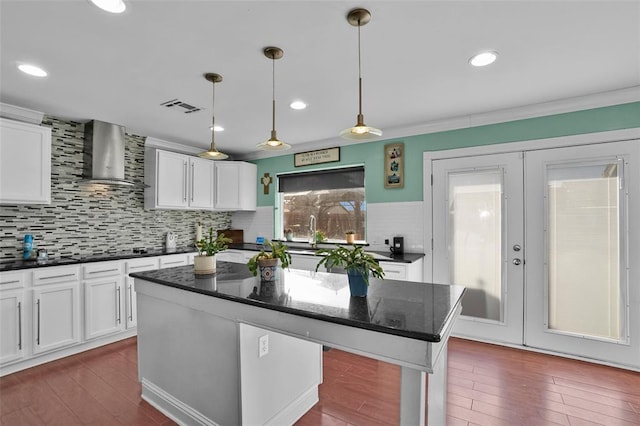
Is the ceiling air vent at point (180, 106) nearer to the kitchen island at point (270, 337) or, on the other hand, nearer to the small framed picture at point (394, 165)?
the kitchen island at point (270, 337)

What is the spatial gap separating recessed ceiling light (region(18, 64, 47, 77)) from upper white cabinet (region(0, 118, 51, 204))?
846mm

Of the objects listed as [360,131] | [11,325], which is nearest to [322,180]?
[360,131]

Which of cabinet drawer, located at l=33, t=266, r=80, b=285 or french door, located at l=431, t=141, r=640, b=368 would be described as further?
cabinet drawer, located at l=33, t=266, r=80, b=285

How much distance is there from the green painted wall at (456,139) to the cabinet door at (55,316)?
124 inches

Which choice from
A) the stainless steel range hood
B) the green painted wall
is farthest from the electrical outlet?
the stainless steel range hood

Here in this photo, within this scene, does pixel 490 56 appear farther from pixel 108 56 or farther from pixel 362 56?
pixel 108 56

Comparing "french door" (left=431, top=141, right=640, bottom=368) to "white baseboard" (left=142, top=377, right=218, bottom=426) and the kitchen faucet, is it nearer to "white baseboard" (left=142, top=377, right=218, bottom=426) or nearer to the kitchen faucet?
the kitchen faucet

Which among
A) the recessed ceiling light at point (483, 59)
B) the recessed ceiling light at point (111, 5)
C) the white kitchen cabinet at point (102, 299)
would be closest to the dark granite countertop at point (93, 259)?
the white kitchen cabinet at point (102, 299)

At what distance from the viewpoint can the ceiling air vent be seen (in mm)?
3098

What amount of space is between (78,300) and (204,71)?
8.84ft

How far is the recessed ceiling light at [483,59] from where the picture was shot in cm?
221

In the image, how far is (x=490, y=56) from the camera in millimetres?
2240

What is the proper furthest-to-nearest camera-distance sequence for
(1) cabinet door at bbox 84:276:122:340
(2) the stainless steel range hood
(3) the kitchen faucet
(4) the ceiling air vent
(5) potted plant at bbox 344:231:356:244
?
(3) the kitchen faucet → (5) potted plant at bbox 344:231:356:244 → (2) the stainless steel range hood → (1) cabinet door at bbox 84:276:122:340 → (4) the ceiling air vent

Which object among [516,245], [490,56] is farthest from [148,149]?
[516,245]
